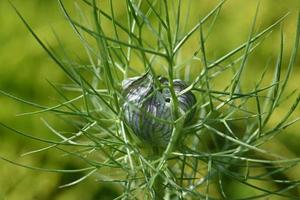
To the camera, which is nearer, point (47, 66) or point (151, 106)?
point (151, 106)

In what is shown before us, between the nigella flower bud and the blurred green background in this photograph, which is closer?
the nigella flower bud

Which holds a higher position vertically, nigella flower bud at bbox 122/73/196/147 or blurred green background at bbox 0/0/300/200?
blurred green background at bbox 0/0/300/200

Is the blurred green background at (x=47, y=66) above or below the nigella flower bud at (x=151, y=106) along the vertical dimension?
above

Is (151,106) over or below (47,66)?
below

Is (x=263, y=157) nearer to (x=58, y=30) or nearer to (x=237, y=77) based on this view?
(x=58, y=30)

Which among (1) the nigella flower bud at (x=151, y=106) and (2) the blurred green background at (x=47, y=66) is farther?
(2) the blurred green background at (x=47, y=66)
